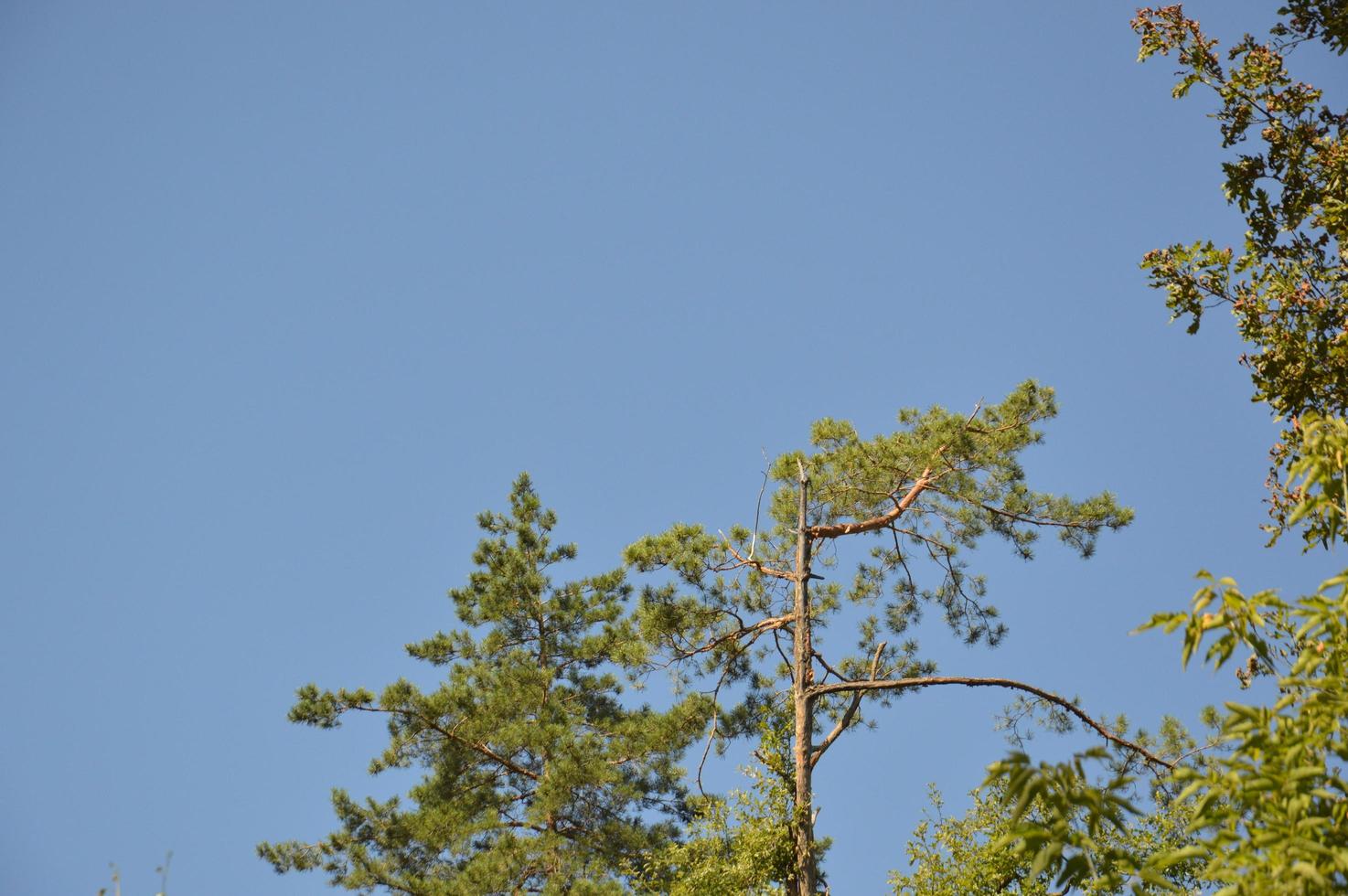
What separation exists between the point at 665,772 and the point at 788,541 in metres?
5.35

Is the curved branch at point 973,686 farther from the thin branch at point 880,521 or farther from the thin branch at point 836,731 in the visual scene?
the thin branch at point 880,521

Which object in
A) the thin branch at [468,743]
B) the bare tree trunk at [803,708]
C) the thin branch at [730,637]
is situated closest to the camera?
the bare tree trunk at [803,708]

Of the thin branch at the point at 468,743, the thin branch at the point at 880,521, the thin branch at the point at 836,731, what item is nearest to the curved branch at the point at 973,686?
the thin branch at the point at 836,731

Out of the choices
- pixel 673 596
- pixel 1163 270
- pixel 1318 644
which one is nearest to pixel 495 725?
pixel 673 596

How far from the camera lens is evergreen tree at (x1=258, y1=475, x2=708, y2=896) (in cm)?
1512

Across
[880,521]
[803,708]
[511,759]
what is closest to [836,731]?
[803,708]

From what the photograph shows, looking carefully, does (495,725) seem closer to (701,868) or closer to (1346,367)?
(701,868)

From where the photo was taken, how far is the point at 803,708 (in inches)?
422

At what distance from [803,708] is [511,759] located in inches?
300

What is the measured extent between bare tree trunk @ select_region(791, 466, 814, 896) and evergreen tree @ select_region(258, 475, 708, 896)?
11.1 ft

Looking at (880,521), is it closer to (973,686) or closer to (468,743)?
(973,686)

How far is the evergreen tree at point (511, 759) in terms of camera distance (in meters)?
15.1

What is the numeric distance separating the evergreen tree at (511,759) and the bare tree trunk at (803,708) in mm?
3381

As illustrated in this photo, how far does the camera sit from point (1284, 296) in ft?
24.0
